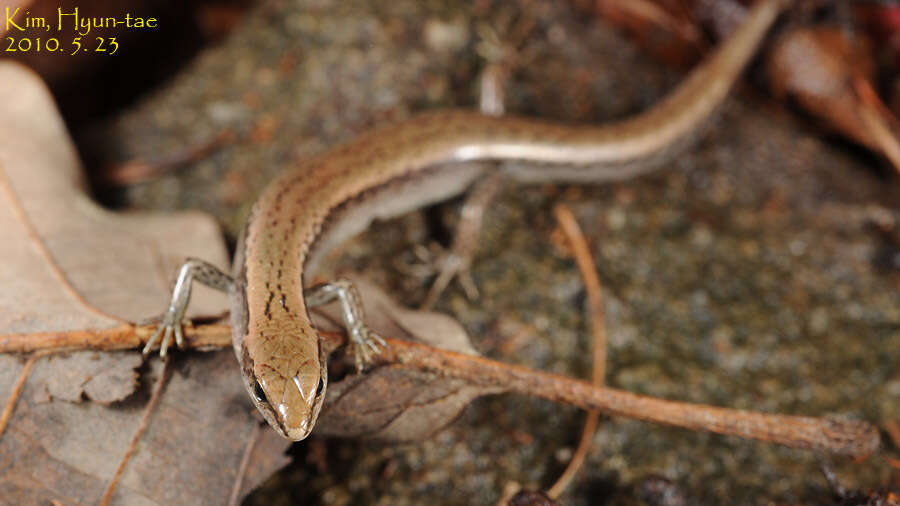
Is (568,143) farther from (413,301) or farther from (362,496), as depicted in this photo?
(362,496)

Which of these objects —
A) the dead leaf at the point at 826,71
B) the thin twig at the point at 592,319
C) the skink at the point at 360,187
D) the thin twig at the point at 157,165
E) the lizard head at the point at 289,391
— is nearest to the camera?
→ the lizard head at the point at 289,391

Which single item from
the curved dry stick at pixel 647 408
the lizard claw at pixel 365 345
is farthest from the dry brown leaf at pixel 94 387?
the curved dry stick at pixel 647 408

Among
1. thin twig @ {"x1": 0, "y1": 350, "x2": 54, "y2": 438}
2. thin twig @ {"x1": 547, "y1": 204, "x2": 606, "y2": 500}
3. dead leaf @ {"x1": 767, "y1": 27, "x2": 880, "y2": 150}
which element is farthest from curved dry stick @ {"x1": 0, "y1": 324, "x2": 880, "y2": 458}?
dead leaf @ {"x1": 767, "y1": 27, "x2": 880, "y2": 150}

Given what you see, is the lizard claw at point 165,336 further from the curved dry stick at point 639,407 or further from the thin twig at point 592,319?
the thin twig at point 592,319

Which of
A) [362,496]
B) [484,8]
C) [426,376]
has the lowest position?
[362,496]

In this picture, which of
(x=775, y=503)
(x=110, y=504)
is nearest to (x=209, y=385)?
(x=110, y=504)

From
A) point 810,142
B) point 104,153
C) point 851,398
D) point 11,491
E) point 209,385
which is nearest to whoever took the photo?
point 11,491
